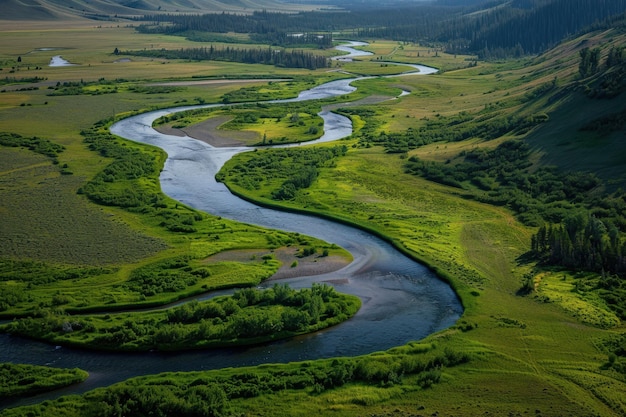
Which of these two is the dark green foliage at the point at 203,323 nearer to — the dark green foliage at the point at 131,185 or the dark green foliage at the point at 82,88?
Result: the dark green foliage at the point at 131,185

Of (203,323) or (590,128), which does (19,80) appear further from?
(203,323)

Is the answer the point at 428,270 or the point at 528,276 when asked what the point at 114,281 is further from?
the point at 528,276

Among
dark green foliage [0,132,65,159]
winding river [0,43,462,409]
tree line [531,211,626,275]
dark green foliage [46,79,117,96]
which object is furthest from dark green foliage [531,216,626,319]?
dark green foliage [46,79,117,96]

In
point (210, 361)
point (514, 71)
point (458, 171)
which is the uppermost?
point (514, 71)

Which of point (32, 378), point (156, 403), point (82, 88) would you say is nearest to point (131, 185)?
point (32, 378)

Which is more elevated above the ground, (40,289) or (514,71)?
(514,71)

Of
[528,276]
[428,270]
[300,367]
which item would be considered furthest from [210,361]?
[528,276]
